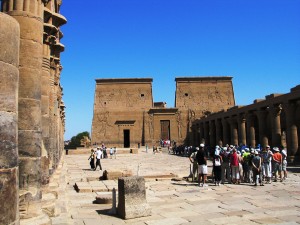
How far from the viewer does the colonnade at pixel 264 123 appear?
18.0 meters

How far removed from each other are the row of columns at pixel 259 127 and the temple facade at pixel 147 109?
6.53m

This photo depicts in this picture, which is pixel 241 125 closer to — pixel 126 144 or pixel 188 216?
pixel 188 216

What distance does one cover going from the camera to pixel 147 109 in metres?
44.7

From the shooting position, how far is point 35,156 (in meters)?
5.00

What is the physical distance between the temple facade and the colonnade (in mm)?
8878

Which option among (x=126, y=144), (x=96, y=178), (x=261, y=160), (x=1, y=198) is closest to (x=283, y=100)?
(x=261, y=160)

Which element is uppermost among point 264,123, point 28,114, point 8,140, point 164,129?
point 164,129

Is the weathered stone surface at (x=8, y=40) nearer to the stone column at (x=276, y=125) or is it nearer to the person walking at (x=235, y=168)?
the person walking at (x=235, y=168)

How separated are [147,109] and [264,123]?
80.4 feet

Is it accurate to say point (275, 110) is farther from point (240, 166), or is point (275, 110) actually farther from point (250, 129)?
point (240, 166)

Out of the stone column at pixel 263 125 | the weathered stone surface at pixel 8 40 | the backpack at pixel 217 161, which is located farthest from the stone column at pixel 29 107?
the stone column at pixel 263 125

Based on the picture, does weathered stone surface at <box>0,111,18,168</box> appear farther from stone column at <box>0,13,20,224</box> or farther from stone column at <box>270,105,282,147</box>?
stone column at <box>270,105,282,147</box>

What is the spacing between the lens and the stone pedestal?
612cm

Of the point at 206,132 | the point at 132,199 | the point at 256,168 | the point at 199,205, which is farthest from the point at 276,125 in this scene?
the point at 132,199
